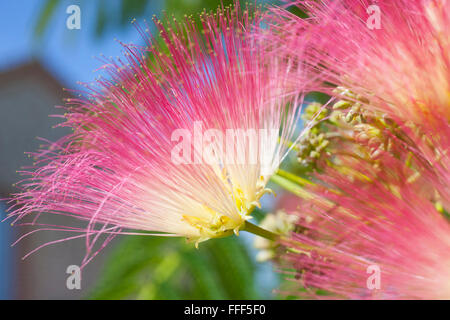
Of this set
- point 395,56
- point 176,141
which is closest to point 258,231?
point 176,141

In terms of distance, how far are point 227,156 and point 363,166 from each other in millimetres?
190

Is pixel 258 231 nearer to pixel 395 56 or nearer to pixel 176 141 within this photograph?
pixel 176 141

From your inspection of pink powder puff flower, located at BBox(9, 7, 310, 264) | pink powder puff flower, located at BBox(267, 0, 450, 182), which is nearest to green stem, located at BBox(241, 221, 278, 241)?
pink powder puff flower, located at BBox(9, 7, 310, 264)

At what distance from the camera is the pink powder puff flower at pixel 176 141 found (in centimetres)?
68

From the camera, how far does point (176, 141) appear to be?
677 mm

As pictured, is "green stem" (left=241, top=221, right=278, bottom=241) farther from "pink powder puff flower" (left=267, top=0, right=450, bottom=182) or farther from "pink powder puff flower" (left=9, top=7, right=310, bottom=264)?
"pink powder puff flower" (left=267, top=0, right=450, bottom=182)

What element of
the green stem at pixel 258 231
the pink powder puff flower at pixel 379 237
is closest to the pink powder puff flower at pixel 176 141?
the green stem at pixel 258 231

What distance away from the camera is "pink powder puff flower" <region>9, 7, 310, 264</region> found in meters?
0.68

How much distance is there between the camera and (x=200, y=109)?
0.68m

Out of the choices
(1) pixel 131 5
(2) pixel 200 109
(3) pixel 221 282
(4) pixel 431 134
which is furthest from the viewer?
(1) pixel 131 5

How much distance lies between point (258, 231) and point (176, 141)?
16 cm
